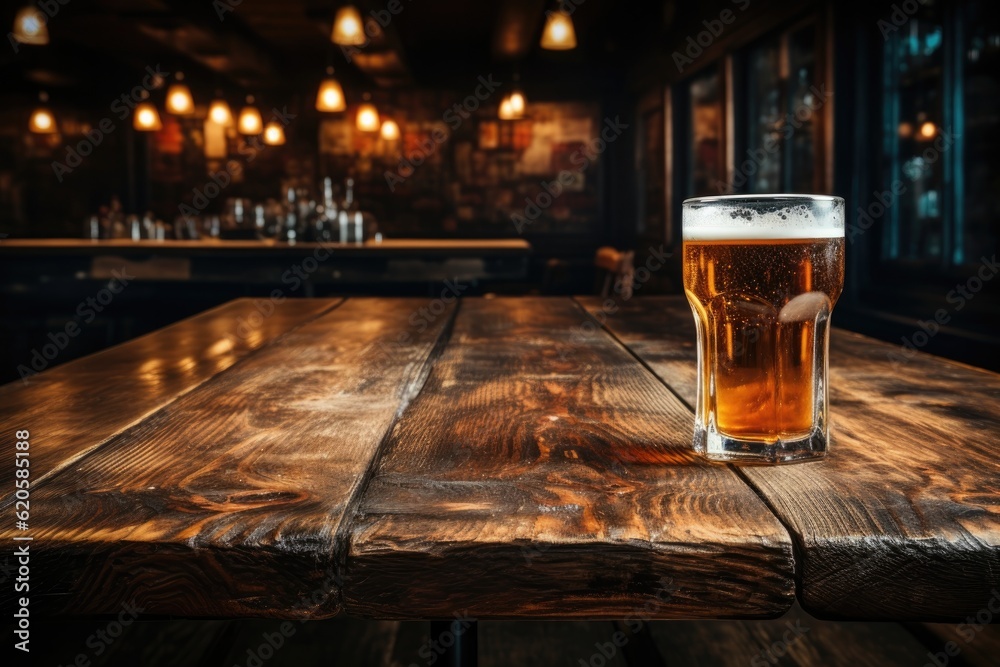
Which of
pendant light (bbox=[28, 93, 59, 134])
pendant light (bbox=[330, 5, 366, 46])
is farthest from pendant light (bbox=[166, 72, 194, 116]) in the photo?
pendant light (bbox=[28, 93, 59, 134])

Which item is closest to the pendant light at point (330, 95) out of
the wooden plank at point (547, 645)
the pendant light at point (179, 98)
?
the pendant light at point (179, 98)

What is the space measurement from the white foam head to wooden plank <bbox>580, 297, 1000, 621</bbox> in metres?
0.19

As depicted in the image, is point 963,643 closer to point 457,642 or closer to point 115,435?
point 457,642

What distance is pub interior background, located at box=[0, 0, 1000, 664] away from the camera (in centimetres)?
349

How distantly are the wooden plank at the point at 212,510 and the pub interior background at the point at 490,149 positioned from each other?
1174mm

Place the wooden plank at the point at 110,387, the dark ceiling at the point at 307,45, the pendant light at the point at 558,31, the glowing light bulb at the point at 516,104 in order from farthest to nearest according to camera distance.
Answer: the glowing light bulb at the point at 516,104
the dark ceiling at the point at 307,45
the pendant light at the point at 558,31
the wooden plank at the point at 110,387

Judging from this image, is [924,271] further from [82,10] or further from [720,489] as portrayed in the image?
[82,10]

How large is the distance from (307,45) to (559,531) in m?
8.00

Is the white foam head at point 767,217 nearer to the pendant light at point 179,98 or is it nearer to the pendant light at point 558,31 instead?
the pendant light at point 558,31

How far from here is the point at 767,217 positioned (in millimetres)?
730

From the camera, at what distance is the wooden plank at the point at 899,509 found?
531 millimetres

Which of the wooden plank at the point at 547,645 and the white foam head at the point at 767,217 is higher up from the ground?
the white foam head at the point at 767,217

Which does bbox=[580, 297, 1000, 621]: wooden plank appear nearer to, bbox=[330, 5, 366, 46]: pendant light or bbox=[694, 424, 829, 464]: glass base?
bbox=[694, 424, 829, 464]: glass base

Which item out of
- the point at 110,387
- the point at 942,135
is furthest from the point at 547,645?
the point at 942,135
